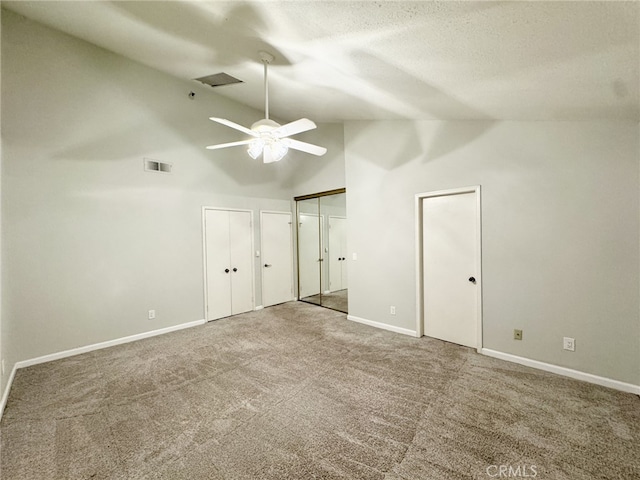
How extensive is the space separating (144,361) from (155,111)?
348cm

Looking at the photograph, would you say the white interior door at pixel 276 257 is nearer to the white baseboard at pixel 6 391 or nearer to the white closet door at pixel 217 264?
the white closet door at pixel 217 264

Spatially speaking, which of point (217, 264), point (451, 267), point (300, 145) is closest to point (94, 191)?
point (217, 264)

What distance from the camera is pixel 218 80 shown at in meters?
3.95

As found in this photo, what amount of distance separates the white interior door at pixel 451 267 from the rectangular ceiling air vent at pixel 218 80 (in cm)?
328

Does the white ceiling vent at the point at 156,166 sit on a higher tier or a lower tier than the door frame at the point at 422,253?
higher

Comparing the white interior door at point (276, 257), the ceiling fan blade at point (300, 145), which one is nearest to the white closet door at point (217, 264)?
the white interior door at point (276, 257)

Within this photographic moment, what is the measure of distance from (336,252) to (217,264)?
2.72 metres

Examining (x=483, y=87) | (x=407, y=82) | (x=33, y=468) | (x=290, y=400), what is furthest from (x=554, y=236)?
(x=33, y=468)

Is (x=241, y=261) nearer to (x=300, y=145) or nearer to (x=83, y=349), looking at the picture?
(x=83, y=349)

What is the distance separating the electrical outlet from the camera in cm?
264

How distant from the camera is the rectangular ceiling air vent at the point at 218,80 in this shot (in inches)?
148

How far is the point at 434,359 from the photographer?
3.10 m

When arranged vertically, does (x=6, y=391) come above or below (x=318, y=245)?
below

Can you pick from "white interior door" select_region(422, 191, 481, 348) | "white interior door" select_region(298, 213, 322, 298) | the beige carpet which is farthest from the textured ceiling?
the beige carpet
